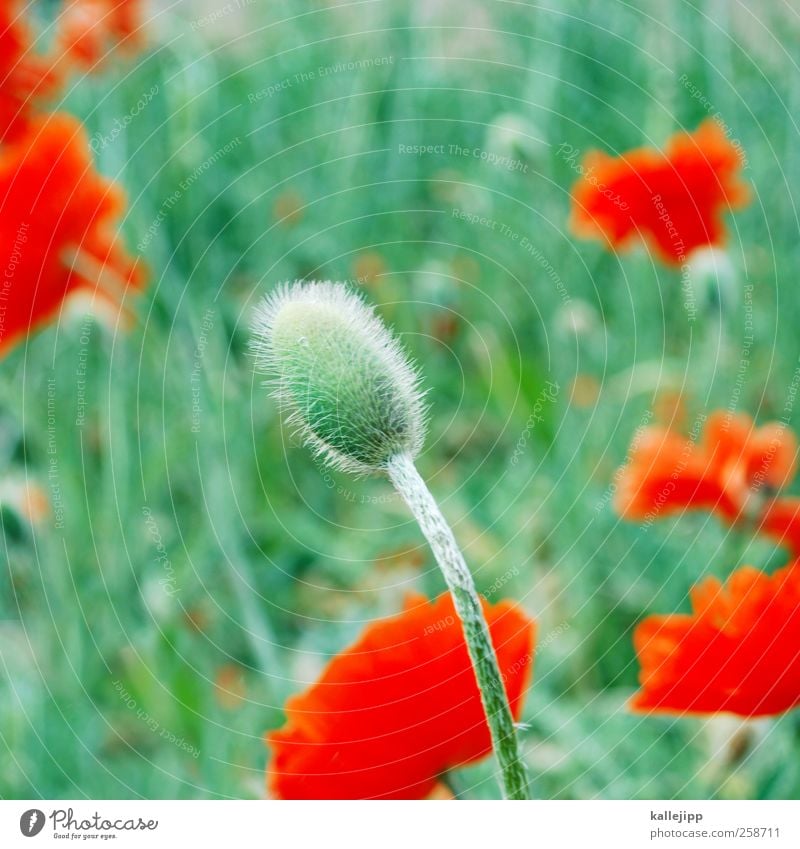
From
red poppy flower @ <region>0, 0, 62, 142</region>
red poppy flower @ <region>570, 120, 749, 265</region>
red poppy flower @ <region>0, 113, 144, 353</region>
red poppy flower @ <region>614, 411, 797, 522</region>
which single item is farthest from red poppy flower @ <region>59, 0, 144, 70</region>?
red poppy flower @ <region>614, 411, 797, 522</region>

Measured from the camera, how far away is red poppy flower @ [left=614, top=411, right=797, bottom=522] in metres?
0.55

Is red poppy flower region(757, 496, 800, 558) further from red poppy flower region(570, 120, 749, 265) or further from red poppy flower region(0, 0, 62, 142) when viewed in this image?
red poppy flower region(0, 0, 62, 142)

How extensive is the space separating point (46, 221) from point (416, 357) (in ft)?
1.00

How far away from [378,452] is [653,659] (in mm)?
150

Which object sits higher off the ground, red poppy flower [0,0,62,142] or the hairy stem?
red poppy flower [0,0,62,142]

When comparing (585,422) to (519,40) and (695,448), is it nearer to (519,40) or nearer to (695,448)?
(695,448)

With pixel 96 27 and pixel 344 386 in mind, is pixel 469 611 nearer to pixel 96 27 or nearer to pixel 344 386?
pixel 344 386

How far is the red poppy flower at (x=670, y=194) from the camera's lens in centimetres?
62

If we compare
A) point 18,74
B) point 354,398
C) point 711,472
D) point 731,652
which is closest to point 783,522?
point 711,472

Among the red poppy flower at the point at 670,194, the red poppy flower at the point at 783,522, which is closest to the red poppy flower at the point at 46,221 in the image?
the red poppy flower at the point at 670,194

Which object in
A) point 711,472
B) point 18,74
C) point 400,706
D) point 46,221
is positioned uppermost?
point 18,74

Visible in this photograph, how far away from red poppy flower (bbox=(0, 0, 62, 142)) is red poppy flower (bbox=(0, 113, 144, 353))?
93mm

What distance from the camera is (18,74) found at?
2.40 feet

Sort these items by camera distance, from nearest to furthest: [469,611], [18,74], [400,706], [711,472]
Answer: [469,611] → [400,706] → [711,472] → [18,74]
